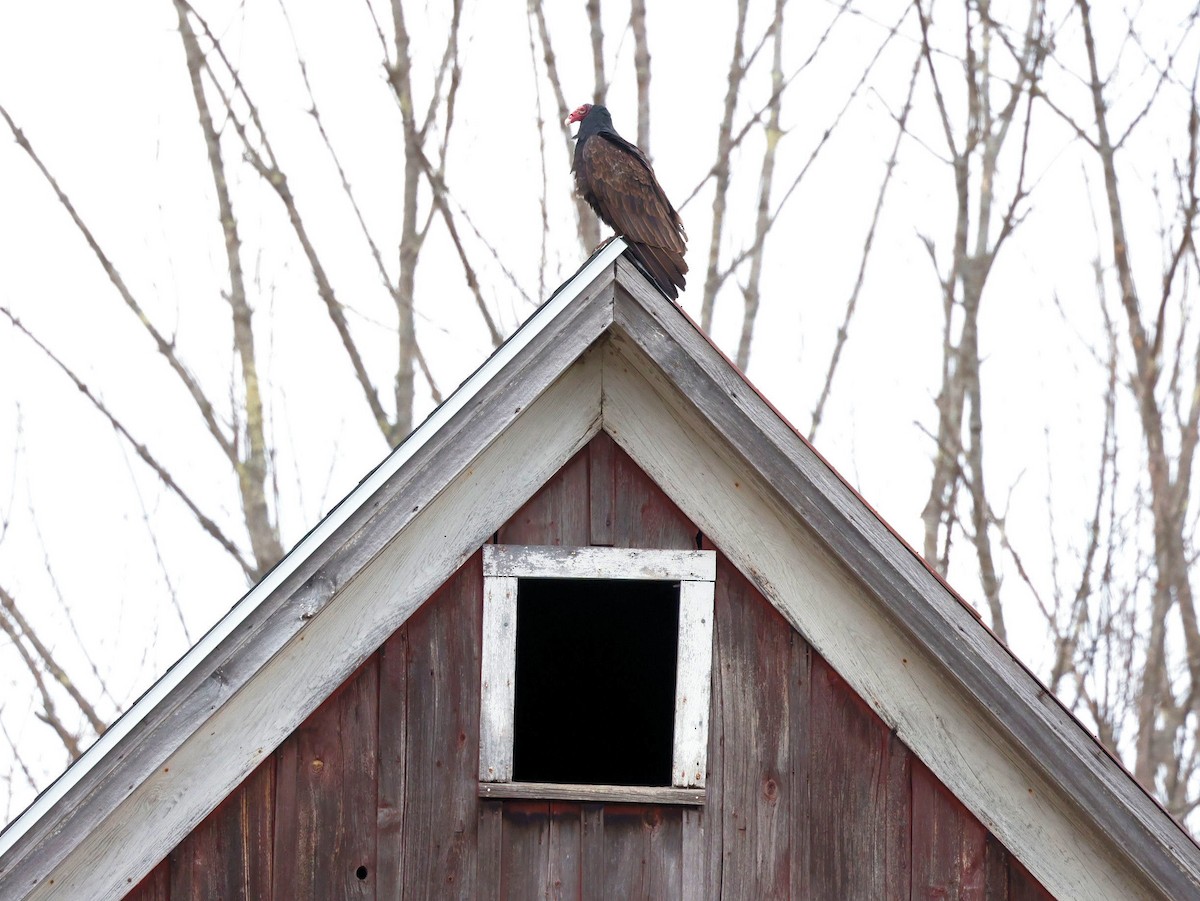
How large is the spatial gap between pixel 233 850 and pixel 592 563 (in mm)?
1247

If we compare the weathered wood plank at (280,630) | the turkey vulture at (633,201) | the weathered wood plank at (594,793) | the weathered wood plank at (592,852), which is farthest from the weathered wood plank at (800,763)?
the turkey vulture at (633,201)

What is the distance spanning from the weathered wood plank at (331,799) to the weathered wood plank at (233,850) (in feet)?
0.11

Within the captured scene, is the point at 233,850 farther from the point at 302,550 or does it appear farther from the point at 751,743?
the point at 751,743

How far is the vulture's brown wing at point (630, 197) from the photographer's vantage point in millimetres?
5523

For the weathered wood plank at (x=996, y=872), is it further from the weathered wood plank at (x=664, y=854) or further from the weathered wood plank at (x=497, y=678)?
the weathered wood plank at (x=497, y=678)

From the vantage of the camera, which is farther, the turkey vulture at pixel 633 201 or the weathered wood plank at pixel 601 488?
the turkey vulture at pixel 633 201

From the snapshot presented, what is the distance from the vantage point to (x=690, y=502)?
11.7 feet

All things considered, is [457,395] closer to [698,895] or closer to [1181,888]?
[698,895]

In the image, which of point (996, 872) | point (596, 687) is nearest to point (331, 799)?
point (996, 872)

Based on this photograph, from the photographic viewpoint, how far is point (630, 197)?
19.0 ft

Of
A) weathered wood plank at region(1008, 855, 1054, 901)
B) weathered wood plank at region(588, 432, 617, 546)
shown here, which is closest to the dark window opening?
weathered wood plank at region(588, 432, 617, 546)

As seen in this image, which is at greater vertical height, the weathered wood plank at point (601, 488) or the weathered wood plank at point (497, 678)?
the weathered wood plank at point (601, 488)

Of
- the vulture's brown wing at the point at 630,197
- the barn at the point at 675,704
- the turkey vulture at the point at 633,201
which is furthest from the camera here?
the vulture's brown wing at the point at 630,197

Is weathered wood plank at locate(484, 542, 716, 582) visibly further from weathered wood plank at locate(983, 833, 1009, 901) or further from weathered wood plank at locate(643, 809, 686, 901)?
weathered wood plank at locate(983, 833, 1009, 901)
